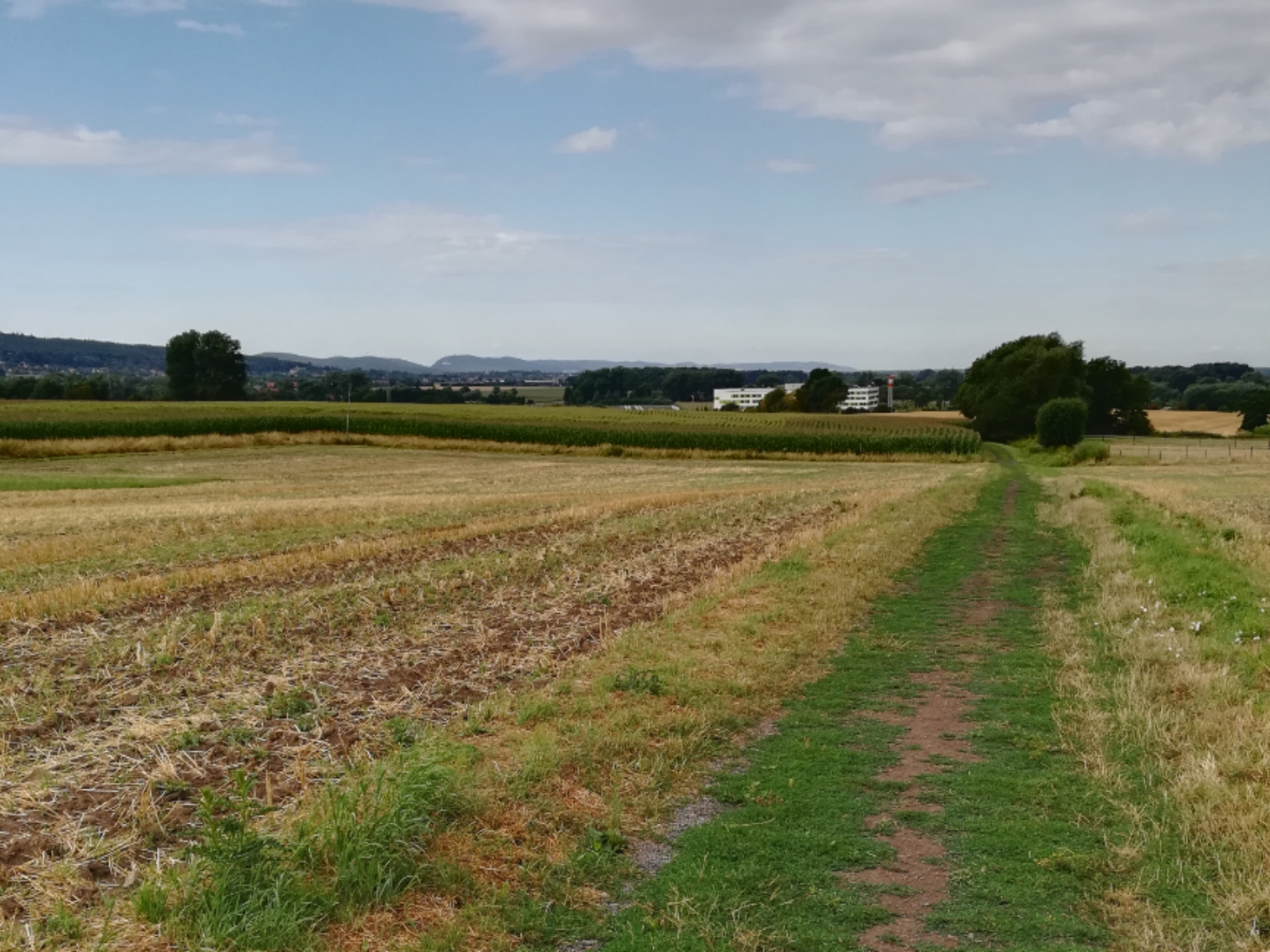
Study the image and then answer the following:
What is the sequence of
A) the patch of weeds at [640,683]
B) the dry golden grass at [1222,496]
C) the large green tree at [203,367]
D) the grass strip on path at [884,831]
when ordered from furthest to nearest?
the large green tree at [203,367] < the dry golden grass at [1222,496] < the patch of weeds at [640,683] < the grass strip on path at [884,831]

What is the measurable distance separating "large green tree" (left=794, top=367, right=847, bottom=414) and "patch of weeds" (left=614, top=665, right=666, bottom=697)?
12359 centimetres

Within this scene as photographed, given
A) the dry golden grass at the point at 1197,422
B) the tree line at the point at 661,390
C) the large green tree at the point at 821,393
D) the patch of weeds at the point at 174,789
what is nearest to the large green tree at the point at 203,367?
the tree line at the point at 661,390

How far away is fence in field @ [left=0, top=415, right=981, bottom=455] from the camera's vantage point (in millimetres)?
73500

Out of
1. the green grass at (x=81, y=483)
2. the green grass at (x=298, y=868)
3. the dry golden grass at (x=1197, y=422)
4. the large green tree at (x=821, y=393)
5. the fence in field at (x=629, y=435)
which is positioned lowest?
the green grass at (x=81, y=483)

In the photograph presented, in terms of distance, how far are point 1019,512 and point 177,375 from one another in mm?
118357

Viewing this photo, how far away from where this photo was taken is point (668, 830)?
24.6 feet

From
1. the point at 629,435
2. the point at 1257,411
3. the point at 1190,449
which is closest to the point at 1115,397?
the point at 1257,411

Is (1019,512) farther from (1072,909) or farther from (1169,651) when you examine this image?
(1072,909)

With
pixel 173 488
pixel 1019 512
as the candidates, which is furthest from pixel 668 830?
pixel 173 488

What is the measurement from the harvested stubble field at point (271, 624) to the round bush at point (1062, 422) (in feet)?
175

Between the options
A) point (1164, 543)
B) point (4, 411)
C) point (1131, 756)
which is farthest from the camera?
point (4, 411)

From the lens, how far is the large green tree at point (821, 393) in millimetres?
133500

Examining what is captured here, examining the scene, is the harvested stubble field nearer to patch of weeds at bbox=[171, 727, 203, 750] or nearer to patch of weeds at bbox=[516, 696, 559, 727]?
patch of weeds at bbox=[171, 727, 203, 750]

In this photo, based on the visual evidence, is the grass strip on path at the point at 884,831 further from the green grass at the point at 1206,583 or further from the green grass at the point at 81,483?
the green grass at the point at 81,483
